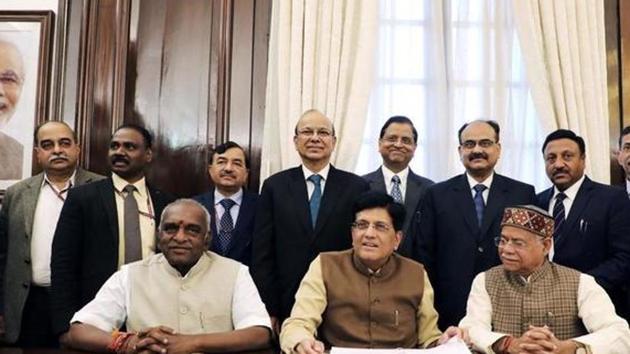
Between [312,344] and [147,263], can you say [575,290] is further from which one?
[147,263]

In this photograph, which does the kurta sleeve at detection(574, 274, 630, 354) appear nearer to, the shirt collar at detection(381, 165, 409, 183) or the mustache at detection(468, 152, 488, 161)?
the mustache at detection(468, 152, 488, 161)

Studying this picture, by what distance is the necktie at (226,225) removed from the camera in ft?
11.5

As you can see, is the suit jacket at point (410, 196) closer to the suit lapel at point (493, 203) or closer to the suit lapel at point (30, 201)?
the suit lapel at point (493, 203)

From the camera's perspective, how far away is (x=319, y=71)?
14.3ft

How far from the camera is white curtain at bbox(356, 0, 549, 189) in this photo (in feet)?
14.7

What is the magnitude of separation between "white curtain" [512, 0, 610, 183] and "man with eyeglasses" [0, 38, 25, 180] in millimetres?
3288

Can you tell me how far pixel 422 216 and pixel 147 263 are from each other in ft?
4.67

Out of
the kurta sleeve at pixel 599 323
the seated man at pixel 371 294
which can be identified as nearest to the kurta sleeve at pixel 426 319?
the seated man at pixel 371 294

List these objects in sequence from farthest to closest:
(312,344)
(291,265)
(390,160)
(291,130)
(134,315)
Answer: (291,130)
(390,160)
(291,265)
(134,315)
(312,344)

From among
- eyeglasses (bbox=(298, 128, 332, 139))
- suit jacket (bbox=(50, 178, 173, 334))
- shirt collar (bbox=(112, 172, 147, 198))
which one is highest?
eyeglasses (bbox=(298, 128, 332, 139))

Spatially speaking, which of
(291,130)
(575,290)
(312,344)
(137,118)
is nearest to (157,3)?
(137,118)

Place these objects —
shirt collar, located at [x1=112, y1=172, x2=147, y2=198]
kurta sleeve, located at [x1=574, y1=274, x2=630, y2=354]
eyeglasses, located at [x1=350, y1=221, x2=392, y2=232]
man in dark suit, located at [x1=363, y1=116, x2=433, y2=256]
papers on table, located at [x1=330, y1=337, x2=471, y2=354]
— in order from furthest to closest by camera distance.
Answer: man in dark suit, located at [x1=363, y1=116, x2=433, y2=256] < shirt collar, located at [x1=112, y1=172, x2=147, y2=198] < eyeglasses, located at [x1=350, y1=221, x2=392, y2=232] < kurta sleeve, located at [x1=574, y1=274, x2=630, y2=354] < papers on table, located at [x1=330, y1=337, x2=471, y2=354]

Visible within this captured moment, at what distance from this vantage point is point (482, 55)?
456 cm

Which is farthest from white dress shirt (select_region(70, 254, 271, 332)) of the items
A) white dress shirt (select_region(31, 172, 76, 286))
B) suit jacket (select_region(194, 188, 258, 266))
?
white dress shirt (select_region(31, 172, 76, 286))
